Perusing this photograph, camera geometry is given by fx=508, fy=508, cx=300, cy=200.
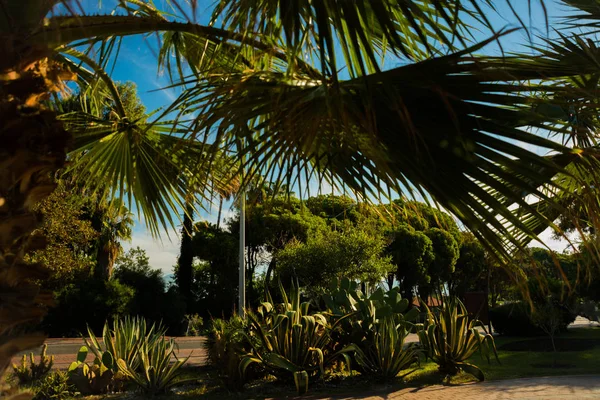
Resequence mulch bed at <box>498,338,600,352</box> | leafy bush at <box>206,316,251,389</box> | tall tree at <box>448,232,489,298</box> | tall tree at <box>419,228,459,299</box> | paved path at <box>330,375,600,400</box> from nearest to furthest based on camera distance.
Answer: paved path at <box>330,375,600,400</box> < leafy bush at <box>206,316,251,389</box> < mulch bed at <box>498,338,600,352</box> < tall tree at <box>419,228,459,299</box> < tall tree at <box>448,232,489,298</box>

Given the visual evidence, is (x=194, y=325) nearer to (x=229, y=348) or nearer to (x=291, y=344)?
(x=229, y=348)

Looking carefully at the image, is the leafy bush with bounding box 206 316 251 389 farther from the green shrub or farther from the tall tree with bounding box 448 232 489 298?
the tall tree with bounding box 448 232 489 298

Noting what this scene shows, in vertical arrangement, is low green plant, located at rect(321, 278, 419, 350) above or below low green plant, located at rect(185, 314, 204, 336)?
below

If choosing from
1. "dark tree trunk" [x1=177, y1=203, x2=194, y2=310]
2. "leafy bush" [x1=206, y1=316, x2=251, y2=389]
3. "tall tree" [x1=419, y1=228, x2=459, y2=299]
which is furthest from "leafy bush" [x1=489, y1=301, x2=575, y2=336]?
"dark tree trunk" [x1=177, y1=203, x2=194, y2=310]

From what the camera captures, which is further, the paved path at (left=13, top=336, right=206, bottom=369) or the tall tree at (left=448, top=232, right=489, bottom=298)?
the tall tree at (left=448, top=232, right=489, bottom=298)

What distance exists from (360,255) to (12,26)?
2069cm

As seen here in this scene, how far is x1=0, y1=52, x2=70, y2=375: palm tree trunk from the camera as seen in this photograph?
2.23 meters

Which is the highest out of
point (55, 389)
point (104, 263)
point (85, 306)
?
point (104, 263)

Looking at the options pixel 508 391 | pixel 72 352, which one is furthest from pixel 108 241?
pixel 508 391

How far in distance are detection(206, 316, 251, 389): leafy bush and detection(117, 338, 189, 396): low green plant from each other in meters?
0.75

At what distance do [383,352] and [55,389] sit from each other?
5382mm

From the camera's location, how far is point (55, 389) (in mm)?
8031

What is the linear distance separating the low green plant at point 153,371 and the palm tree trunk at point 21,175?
638 cm

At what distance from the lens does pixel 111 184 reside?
484 cm
